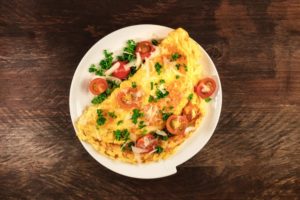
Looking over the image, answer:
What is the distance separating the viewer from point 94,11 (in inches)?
166

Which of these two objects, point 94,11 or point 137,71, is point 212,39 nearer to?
point 137,71

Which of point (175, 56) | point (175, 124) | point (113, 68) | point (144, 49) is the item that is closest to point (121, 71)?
point (113, 68)

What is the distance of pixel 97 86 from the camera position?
13.0 feet

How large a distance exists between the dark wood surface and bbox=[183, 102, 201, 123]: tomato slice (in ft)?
1.07

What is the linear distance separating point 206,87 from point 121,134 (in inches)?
36.4

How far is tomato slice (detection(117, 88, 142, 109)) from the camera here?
3953 millimetres

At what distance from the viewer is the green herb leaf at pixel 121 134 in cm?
403

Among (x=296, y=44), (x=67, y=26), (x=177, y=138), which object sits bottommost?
(x=177, y=138)

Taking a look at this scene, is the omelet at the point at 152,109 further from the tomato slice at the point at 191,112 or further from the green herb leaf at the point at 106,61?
the green herb leaf at the point at 106,61

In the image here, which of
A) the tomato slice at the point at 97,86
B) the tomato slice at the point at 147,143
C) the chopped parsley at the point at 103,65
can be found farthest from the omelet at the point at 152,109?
the chopped parsley at the point at 103,65

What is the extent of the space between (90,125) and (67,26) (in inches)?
40.2

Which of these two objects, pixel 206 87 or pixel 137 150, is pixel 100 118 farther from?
pixel 206 87

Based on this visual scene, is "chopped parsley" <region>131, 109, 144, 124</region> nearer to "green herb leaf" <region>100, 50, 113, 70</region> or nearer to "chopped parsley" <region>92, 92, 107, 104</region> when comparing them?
"chopped parsley" <region>92, 92, 107, 104</region>

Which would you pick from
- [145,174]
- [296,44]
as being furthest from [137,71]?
[296,44]
